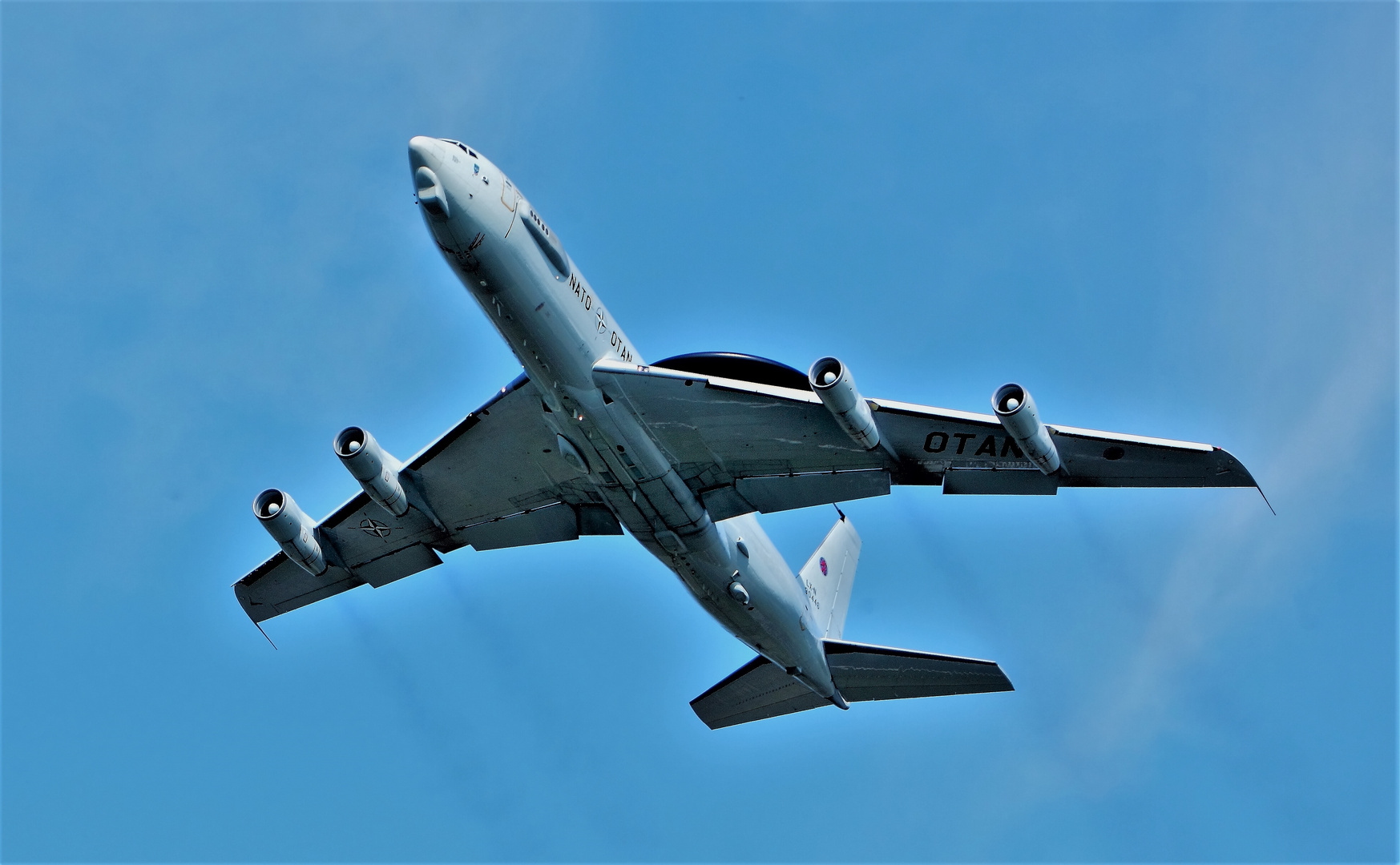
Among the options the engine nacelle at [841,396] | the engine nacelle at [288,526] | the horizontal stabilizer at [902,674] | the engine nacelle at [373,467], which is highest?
the engine nacelle at [841,396]

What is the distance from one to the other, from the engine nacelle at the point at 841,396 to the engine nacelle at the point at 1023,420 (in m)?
2.90

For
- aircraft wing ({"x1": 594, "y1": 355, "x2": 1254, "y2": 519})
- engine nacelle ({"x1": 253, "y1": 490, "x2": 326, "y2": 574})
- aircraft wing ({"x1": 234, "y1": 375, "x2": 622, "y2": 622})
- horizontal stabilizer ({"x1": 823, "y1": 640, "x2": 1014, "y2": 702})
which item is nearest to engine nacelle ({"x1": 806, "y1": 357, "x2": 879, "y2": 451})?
aircraft wing ({"x1": 594, "y1": 355, "x2": 1254, "y2": 519})

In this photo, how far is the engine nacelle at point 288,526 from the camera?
32969mm

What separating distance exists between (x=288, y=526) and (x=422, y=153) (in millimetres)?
11729

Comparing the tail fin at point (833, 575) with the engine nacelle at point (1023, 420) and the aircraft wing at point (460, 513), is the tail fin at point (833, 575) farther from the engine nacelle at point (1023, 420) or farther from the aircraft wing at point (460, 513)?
the engine nacelle at point (1023, 420)

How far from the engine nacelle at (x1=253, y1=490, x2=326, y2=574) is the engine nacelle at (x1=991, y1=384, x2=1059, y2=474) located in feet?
59.6

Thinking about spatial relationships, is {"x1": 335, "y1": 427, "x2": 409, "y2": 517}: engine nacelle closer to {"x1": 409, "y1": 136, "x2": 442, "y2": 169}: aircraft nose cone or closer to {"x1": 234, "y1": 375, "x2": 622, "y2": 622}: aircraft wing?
{"x1": 234, "y1": 375, "x2": 622, "y2": 622}: aircraft wing

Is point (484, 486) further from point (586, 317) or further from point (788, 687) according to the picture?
point (788, 687)

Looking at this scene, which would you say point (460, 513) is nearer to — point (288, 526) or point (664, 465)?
point (288, 526)

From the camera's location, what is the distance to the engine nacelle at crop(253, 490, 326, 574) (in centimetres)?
3297

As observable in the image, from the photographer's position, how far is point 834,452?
102ft

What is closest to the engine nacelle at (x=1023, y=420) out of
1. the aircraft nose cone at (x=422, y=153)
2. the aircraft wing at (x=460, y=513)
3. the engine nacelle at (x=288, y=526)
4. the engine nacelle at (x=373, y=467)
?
the aircraft wing at (x=460, y=513)

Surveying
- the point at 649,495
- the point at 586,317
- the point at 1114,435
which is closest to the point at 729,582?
the point at 649,495

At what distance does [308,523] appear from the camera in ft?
112
